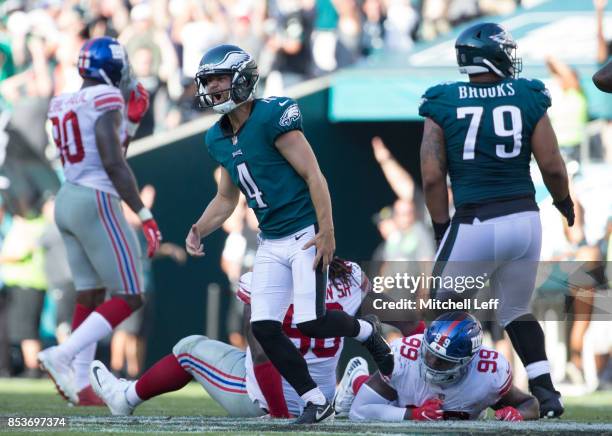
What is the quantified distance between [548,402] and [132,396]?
2027 millimetres

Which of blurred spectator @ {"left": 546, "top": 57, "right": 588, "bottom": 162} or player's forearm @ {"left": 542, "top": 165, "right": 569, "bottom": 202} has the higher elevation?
player's forearm @ {"left": 542, "top": 165, "right": 569, "bottom": 202}

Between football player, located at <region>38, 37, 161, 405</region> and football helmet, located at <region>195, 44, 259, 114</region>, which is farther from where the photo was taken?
football player, located at <region>38, 37, 161, 405</region>

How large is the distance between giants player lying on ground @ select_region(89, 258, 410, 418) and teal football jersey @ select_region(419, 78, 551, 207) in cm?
71

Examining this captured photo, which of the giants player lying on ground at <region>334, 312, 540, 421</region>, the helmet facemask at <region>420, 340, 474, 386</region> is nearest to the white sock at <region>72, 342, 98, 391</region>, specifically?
the giants player lying on ground at <region>334, 312, 540, 421</region>

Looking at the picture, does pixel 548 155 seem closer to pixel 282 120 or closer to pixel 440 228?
pixel 440 228

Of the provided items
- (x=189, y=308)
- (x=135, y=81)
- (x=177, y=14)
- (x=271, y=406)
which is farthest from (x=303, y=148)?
(x=177, y=14)

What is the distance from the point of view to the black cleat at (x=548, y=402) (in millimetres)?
6168

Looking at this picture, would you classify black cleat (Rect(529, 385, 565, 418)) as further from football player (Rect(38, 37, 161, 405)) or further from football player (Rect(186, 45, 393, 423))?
football player (Rect(38, 37, 161, 405))

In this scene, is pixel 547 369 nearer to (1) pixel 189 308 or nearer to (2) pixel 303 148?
(2) pixel 303 148

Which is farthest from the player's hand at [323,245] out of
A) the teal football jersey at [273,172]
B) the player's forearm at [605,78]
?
the player's forearm at [605,78]

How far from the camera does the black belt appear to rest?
625 cm

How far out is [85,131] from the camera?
Answer: 8.04 meters

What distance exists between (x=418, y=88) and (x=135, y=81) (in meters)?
3.81

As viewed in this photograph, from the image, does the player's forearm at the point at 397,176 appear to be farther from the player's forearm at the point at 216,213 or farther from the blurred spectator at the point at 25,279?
the player's forearm at the point at 216,213
